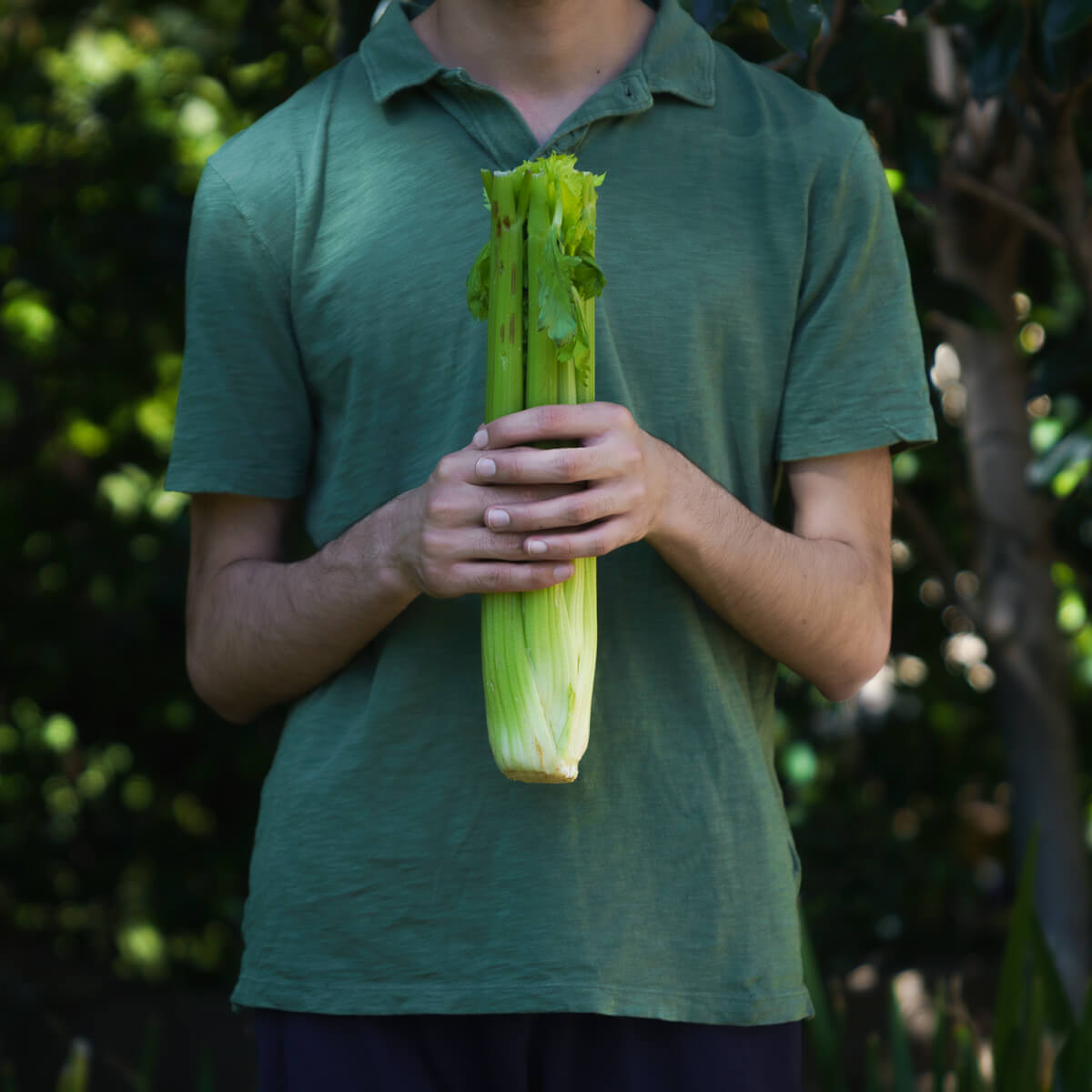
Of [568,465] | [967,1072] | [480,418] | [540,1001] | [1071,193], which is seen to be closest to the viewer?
[568,465]

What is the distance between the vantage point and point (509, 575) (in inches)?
49.9

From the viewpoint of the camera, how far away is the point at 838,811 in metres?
3.58

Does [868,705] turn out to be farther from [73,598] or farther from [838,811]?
[73,598]

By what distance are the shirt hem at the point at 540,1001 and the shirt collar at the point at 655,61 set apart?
0.94 meters

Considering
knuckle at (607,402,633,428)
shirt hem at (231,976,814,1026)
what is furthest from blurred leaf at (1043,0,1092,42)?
shirt hem at (231,976,814,1026)

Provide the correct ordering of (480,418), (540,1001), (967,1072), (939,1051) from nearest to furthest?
(540,1001)
(480,418)
(967,1072)
(939,1051)

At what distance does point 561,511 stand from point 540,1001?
Answer: 0.48 metres

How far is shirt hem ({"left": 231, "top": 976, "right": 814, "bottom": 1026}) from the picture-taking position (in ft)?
4.32

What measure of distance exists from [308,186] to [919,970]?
2749mm

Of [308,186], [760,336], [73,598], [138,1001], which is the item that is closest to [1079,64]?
[760,336]

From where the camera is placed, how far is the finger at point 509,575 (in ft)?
4.15

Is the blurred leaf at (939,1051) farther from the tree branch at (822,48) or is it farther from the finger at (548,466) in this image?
the tree branch at (822,48)

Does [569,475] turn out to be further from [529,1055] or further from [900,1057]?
[900,1057]

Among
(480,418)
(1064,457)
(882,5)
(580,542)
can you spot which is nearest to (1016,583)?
→ (1064,457)
